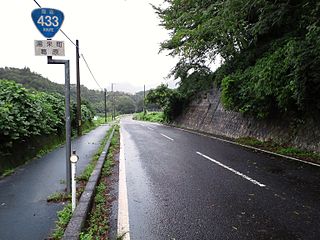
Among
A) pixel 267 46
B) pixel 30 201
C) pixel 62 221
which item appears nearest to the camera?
pixel 62 221

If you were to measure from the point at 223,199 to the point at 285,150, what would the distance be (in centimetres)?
621

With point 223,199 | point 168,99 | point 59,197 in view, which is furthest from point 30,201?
point 168,99

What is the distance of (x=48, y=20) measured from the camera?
183 inches

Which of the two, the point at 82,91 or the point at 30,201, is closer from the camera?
the point at 30,201

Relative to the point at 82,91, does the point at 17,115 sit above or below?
below

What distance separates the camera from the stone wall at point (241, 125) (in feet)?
33.4

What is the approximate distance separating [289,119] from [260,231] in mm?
8828

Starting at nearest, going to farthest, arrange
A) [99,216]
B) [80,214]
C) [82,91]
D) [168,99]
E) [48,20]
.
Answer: [80,214] → [99,216] → [48,20] → [168,99] → [82,91]

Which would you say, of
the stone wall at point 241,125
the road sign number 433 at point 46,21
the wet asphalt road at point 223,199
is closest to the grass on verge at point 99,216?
the wet asphalt road at point 223,199

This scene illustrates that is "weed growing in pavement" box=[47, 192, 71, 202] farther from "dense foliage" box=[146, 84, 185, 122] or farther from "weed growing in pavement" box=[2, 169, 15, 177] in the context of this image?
"dense foliage" box=[146, 84, 185, 122]

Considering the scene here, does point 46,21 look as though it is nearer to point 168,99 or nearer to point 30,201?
point 30,201

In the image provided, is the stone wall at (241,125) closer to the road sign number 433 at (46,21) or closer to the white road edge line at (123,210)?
the white road edge line at (123,210)

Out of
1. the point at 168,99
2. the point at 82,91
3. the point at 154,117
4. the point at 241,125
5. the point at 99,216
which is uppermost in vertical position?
the point at 82,91

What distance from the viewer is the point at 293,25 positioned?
486 inches
